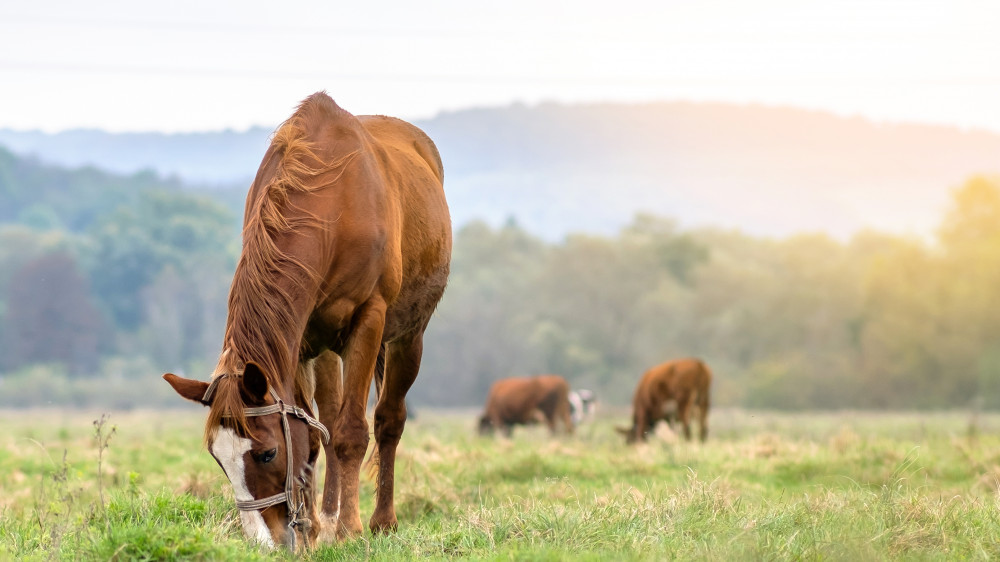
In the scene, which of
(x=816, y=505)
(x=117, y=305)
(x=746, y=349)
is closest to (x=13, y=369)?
(x=117, y=305)

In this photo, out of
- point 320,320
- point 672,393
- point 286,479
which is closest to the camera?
point 286,479

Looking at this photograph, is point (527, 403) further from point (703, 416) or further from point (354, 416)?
point (354, 416)

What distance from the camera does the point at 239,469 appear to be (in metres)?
4.96

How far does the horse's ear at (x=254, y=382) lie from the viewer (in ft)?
16.0

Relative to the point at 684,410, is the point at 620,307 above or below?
above

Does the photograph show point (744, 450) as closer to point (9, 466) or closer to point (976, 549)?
point (976, 549)

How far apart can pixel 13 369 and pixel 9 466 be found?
2265 inches

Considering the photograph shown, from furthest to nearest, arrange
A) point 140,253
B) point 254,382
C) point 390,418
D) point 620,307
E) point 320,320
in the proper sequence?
point 140,253 → point 620,307 → point 390,418 → point 320,320 → point 254,382

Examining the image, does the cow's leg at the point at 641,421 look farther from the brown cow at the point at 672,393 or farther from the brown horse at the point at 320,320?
the brown horse at the point at 320,320

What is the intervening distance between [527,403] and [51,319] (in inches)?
1866

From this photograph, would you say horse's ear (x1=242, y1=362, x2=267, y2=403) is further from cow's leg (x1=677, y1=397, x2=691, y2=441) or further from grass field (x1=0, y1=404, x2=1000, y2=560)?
cow's leg (x1=677, y1=397, x2=691, y2=441)

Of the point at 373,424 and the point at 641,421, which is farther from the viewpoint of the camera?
the point at 641,421

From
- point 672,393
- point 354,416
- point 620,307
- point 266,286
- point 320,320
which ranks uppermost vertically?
point 620,307

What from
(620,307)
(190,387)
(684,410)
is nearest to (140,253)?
(620,307)
